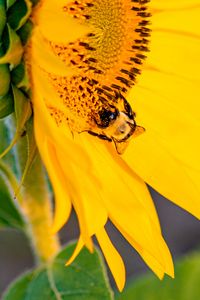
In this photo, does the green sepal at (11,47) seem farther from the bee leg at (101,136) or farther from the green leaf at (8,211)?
the green leaf at (8,211)

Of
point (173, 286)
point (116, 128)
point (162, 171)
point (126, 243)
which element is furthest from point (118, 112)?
point (126, 243)

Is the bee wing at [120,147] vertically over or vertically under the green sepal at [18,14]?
under

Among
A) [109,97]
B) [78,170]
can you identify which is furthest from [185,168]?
[78,170]

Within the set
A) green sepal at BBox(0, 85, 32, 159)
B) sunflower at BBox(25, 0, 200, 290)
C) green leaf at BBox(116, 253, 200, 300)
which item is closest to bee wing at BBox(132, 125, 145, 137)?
sunflower at BBox(25, 0, 200, 290)

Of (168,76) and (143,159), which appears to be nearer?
(143,159)

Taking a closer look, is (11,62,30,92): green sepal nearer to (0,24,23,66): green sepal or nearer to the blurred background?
(0,24,23,66): green sepal

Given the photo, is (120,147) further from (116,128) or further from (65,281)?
(65,281)

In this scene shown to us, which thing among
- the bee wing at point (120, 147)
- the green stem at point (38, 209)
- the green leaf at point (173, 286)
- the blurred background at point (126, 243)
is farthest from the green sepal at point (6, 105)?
the blurred background at point (126, 243)

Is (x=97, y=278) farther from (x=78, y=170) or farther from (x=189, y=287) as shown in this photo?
(x=189, y=287)
